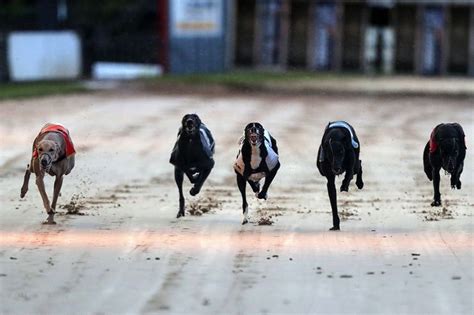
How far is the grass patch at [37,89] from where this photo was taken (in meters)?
27.4

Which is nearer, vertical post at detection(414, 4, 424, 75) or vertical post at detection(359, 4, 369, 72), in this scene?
vertical post at detection(414, 4, 424, 75)

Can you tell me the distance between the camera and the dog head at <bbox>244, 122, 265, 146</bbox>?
405 inches

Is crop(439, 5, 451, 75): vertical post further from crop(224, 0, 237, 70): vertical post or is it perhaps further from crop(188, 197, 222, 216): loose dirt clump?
crop(188, 197, 222, 216): loose dirt clump

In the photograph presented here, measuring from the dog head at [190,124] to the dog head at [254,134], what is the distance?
19.2 inches

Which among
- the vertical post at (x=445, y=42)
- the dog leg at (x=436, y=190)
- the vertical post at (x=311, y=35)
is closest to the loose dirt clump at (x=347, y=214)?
the dog leg at (x=436, y=190)

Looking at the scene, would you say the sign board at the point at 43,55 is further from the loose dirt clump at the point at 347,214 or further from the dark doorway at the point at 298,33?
the loose dirt clump at the point at 347,214

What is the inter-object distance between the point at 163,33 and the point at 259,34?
3.32 meters

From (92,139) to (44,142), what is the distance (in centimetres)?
865

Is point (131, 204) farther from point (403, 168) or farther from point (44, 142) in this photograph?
point (403, 168)

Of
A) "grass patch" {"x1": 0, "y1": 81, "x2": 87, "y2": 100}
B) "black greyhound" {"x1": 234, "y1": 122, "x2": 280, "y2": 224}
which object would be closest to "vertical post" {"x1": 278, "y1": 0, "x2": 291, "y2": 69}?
"grass patch" {"x1": 0, "y1": 81, "x2": 87, "y2": 100}

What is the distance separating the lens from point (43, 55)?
31406 mm

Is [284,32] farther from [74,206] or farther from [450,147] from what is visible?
[450,147]

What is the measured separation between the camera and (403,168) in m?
15.6

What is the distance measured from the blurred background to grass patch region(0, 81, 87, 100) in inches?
110
